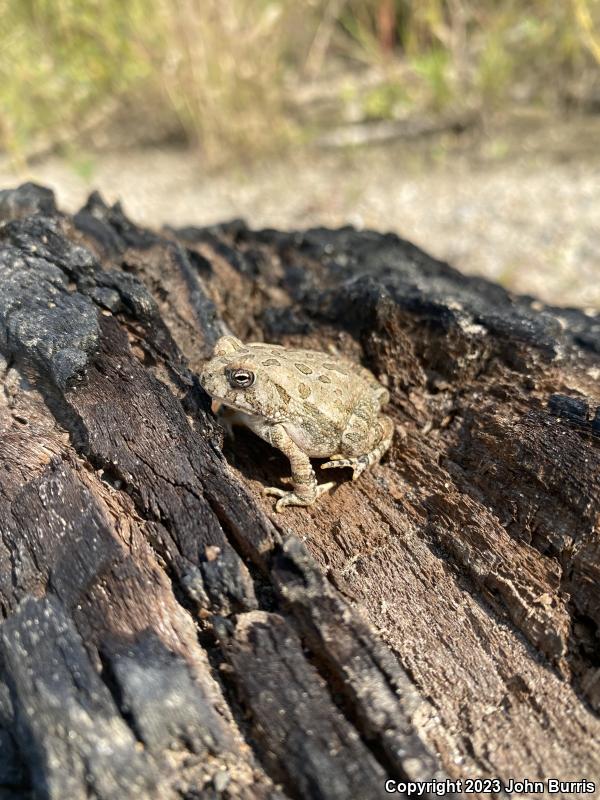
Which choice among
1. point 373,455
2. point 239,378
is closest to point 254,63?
point 239,378

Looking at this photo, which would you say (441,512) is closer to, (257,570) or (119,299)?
(257,570)

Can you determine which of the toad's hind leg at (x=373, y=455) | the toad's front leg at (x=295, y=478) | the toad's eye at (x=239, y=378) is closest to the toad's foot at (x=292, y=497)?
the toad's front leg at (x=295, y=478)

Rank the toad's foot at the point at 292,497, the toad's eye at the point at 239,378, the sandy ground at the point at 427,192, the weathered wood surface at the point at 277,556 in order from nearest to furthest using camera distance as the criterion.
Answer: the weathered wood surface at the point at 277,556 < the toad's foot at the point at 292,497 < the toad's eye at the point at 239,378 < the sandy ground at the point at 427,192

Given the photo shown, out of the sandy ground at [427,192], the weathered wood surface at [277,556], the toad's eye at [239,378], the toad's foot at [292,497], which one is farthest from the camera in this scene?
the sandy ground at [427,192]

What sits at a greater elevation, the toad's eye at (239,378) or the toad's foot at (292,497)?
the toad's eye at (239,378)

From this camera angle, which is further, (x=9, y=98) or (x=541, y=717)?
(x=9, y=98)

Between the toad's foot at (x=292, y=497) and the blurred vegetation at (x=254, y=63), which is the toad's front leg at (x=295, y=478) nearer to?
the toad's foot at (x=292, y=497)

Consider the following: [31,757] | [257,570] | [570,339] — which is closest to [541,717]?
[257,570]

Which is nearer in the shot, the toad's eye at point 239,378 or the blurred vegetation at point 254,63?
the toad's eye at point 239,378
